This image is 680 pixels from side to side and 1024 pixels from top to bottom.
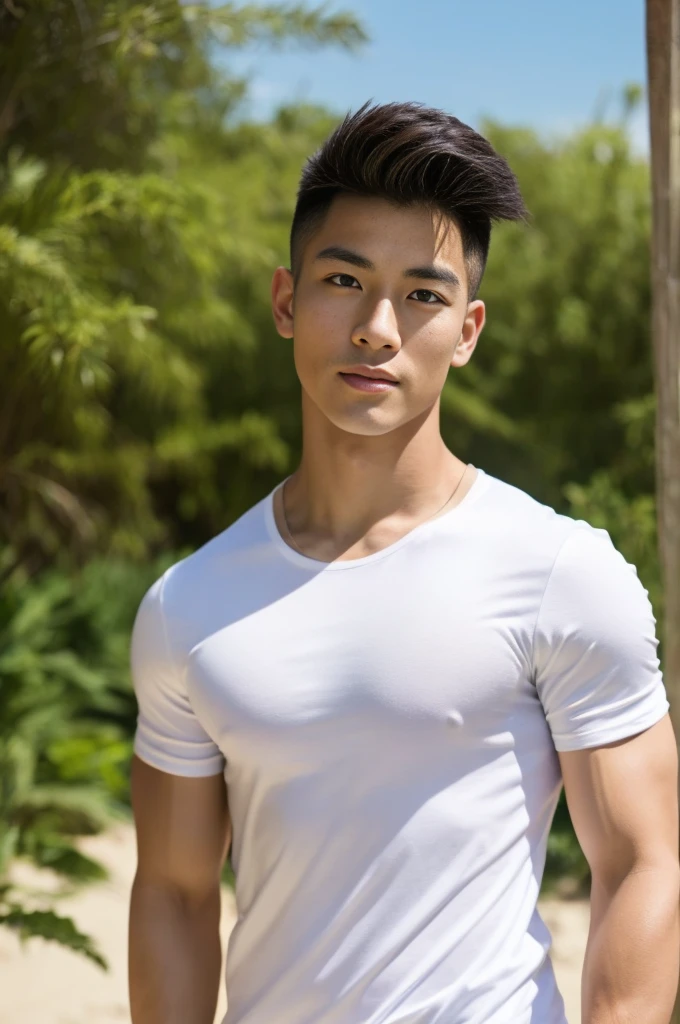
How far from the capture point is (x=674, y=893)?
1203 mm

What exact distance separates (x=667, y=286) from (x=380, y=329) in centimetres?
54

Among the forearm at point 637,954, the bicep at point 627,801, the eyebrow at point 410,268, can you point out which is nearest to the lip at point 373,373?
the eyebrow at point 410,268

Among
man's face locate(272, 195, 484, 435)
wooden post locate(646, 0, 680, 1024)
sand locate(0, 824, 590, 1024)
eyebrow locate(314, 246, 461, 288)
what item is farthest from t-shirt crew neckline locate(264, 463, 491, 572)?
sand locate(0, 824, 590, 1024)

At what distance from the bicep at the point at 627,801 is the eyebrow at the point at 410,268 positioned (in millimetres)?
571

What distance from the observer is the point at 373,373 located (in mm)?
1327

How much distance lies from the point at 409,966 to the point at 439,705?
288mm

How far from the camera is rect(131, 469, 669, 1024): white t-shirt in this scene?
123 cm

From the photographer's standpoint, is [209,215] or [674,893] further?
[209,215]

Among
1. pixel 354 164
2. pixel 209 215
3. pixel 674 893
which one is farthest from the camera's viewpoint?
pixel 209 215

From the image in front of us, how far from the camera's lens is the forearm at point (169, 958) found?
140cm

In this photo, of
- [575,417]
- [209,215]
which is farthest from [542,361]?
[209,215]

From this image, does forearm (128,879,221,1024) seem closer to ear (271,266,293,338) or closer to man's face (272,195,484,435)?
man's face (272,195,484,435)

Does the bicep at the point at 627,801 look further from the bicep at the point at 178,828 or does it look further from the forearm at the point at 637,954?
the bicep at the point at 178,828

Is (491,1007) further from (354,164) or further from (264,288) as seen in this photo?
(264,288)
